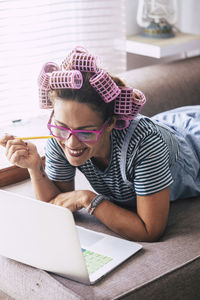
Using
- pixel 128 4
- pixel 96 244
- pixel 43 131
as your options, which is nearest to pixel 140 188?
pixel 96 244

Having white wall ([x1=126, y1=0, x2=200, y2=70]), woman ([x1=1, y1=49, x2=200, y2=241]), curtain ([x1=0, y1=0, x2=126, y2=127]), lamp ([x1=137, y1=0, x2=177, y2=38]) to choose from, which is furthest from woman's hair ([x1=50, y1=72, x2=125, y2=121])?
white wall ([x1=126, y1=0, x2=200, y2=70])

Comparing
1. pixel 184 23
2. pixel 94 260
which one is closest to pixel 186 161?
pixel 94 260

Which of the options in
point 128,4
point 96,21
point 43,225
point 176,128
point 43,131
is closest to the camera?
point 43,225

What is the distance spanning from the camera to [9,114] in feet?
7.19

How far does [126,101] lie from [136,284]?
0.47 meters

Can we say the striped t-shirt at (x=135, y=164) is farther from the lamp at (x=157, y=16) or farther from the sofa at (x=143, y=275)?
the lamp at (x=157, y=16)

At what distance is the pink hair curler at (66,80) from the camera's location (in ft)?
4.21

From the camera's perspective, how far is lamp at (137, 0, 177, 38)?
8.43ft

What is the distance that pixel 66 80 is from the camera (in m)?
1.30

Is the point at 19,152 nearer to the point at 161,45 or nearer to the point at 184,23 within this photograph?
the point at 161,45

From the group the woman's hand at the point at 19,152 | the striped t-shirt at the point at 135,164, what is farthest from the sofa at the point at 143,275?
the woman's hand at the point at 19,152

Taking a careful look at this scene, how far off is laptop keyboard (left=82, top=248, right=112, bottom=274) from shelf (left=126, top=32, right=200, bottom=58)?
1395 mm

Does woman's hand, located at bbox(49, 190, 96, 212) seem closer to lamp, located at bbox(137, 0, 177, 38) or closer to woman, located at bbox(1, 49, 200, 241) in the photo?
woman, located at bbox(1, 49, 200, 241)

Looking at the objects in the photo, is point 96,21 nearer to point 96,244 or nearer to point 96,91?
point 96,91
